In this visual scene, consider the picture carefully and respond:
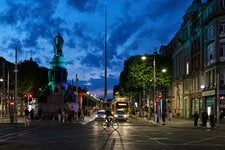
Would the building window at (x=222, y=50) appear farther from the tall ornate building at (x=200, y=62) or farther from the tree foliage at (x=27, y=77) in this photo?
the tree foliage at (x=27, y=77)

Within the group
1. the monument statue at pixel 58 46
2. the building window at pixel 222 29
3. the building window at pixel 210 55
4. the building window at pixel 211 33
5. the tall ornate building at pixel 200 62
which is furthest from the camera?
the monument statue at pixel 58 46

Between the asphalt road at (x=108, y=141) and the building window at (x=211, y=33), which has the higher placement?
the building window at (x=211, y=33)

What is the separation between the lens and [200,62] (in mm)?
70188

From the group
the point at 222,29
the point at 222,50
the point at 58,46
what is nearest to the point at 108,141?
the point at 222,50

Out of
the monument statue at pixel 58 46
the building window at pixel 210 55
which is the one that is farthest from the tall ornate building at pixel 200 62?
the monument statue at pixel 58 46

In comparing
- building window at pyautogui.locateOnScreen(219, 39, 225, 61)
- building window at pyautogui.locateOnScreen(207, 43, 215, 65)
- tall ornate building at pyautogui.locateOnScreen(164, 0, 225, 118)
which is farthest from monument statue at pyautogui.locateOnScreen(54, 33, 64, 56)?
building window at pyautogui.locateOnScreen(219, 39, 225, 61)

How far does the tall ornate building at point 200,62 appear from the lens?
6109 cm

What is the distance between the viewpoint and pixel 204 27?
67.1 m

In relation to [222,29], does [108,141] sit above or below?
below

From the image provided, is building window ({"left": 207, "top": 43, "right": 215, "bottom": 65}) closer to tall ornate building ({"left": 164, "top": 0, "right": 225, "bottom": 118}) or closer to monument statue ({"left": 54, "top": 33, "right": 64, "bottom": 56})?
tall ornate building ({"left": 164, "top": 0, "right": 225, "bottom": 118})

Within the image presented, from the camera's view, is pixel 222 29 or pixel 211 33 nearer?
pixel 222 29

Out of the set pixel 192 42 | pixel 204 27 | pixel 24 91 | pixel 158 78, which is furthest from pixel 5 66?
pixel 204 27

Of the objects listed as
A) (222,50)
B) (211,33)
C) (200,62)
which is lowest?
(200,62)

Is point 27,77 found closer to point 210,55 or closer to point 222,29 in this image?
point 210,55
